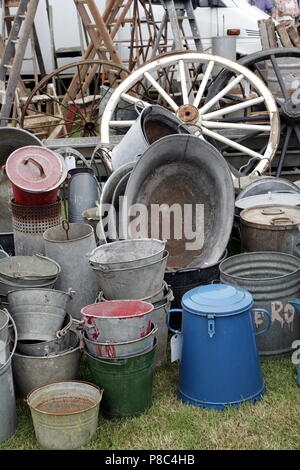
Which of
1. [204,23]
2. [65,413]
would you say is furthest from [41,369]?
[204,23]

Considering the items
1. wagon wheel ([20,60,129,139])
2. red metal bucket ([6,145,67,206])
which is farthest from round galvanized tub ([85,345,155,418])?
wagon wheel ([20,60,129,139])

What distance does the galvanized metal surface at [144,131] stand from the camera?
4.88 metres

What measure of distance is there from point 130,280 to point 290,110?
11.3 ft

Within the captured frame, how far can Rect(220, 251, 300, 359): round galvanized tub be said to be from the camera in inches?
157

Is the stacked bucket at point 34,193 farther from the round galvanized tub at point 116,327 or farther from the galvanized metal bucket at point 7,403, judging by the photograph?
the galvanized metal bucket at point 7,403

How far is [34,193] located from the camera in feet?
14.6

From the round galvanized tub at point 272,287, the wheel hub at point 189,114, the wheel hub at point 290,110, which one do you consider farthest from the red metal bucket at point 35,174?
the wheel hub at point 290,110

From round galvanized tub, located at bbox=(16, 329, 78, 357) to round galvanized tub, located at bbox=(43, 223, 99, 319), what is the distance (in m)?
0.50

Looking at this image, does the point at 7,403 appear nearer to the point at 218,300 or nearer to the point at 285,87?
the point at 218,300

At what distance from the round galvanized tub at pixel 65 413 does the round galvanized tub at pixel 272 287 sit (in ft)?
3.74
